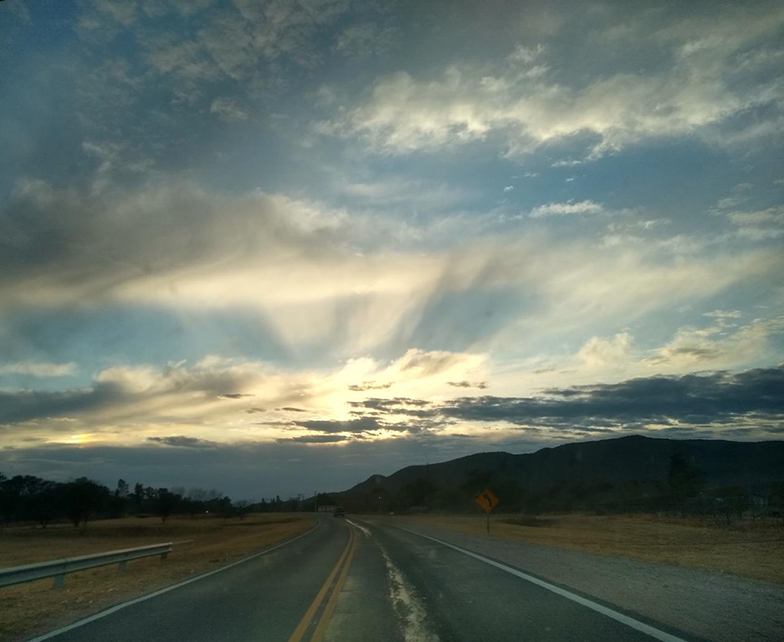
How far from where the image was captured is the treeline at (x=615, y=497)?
5016 centimetres

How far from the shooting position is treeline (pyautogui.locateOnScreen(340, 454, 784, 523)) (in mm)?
50156

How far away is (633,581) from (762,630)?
5.22 meters

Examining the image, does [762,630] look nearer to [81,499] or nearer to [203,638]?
[203,638]

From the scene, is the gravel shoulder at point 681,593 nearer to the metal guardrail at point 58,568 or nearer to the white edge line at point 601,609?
the white edge line at point 601,609

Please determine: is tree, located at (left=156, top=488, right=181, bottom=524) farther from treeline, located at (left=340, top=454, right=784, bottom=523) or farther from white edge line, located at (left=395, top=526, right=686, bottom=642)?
white edge line, located at (left=395, top=526, right=686, bottom=642)

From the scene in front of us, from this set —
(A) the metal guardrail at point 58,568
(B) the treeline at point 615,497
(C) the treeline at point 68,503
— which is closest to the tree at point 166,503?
(C) the treeline at point 68,503

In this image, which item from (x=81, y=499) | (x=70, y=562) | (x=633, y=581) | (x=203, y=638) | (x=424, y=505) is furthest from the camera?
(x=424, y=505)

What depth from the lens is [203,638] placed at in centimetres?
915

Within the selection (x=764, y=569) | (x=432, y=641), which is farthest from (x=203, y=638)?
(x=764, y=569)

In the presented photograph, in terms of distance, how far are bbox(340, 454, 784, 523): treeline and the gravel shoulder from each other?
30085 mm

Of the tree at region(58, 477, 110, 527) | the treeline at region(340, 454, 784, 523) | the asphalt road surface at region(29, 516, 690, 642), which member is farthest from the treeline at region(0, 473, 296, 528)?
the asphalt road surface at region(29, 516, 690, 642)

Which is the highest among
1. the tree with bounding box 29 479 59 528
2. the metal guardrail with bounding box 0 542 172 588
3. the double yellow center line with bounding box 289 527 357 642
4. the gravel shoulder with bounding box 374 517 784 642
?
the tree with bounding box 29 479 59 528

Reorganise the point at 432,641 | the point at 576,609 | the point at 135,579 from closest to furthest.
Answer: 1. the point at 432,641
2. the point at 576,609
3. the point at 135,579

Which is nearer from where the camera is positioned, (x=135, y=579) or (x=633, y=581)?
(x=633, y=581)
